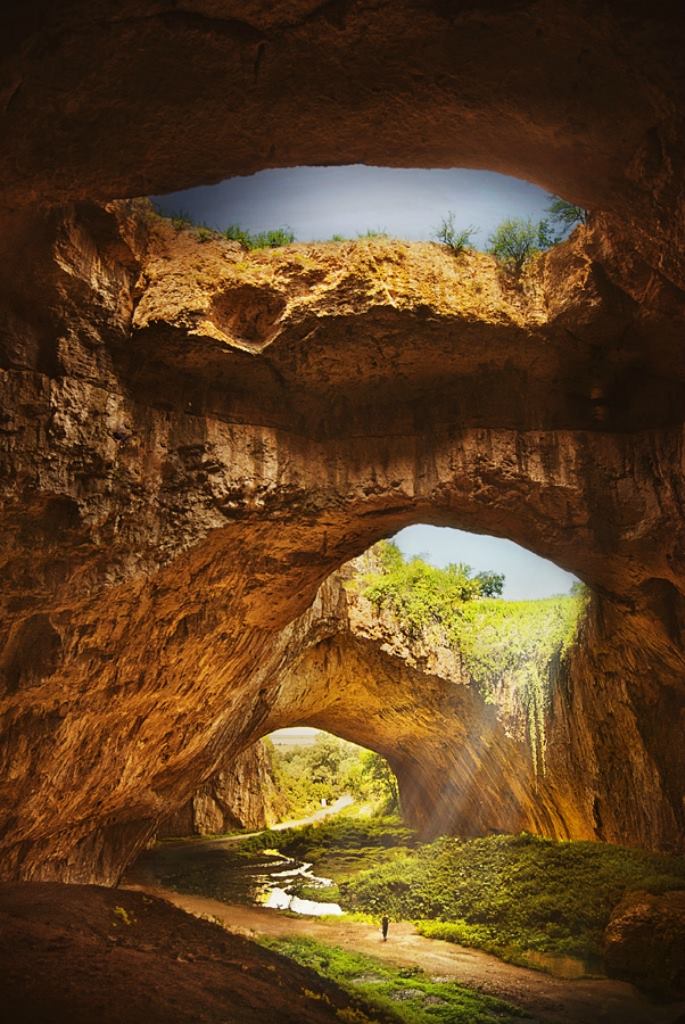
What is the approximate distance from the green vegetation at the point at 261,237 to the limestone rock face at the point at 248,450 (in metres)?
0.17

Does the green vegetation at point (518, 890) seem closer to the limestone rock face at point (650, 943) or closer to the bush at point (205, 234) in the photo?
the limestone rock face at point (650, 943)

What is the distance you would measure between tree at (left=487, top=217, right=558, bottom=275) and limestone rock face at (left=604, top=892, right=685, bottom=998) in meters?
6.93

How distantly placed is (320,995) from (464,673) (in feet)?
26.4

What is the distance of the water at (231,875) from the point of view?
12875 millimetres

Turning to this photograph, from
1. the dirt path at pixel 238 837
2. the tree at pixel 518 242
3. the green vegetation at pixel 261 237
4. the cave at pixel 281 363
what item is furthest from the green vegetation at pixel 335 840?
the green vegetation at pixel 261 237

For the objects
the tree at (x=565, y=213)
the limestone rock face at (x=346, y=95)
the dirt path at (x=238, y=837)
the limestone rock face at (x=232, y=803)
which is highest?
the tree at (x=565, y=213)

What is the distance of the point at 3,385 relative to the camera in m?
Result: 6.04

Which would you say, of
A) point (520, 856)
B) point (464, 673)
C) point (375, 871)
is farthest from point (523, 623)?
point (375, 871)

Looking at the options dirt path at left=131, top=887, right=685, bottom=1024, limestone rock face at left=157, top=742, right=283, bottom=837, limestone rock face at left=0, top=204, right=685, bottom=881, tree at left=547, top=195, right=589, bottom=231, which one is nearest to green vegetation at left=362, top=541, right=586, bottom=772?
limestone rock face at left=0, top=204, right=685, bottom=881

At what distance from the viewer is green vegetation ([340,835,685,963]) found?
820cm

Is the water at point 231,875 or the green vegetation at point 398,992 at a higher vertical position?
the green vegetation at point 398,992

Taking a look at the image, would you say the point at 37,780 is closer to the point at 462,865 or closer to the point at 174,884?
the point at 462,865

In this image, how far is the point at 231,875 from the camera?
15297 millimetres

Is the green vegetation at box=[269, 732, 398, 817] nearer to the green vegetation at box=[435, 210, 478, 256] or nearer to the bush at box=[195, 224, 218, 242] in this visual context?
the green vegetation at box=[435, 210, 478, 256]
